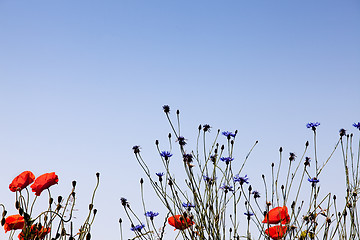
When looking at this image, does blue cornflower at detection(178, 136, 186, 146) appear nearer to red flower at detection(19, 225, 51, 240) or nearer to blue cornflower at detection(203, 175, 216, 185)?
blue cornflower at detection(203, 175, 216, 185)

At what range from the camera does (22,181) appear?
2.35 m

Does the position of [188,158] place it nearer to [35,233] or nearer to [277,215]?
[277,215]

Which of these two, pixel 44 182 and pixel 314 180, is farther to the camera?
pixel 314 180

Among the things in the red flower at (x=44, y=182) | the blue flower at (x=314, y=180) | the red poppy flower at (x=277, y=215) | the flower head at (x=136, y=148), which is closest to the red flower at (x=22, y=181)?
the red flower at (x=44, y=182)

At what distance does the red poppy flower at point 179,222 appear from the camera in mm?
2507

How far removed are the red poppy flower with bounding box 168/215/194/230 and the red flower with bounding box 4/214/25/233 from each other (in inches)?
34.7

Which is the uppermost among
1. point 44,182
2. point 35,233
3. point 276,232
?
point 44,182

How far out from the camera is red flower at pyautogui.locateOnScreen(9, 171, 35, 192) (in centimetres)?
234

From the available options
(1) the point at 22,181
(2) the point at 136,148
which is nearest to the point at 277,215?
(2) the point at 136,148

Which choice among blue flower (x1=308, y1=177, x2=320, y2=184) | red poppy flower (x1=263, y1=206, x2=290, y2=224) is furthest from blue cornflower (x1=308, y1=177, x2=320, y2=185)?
red poppy flower (x1=263, y1=206, x2=290, y2=224)

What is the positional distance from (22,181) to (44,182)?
0.14 meters

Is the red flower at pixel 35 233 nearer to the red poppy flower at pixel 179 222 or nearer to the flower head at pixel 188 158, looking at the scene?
the red poppy flower at pixel 179 222

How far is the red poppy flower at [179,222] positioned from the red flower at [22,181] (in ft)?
2.86

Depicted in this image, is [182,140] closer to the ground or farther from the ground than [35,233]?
farther from the ground
